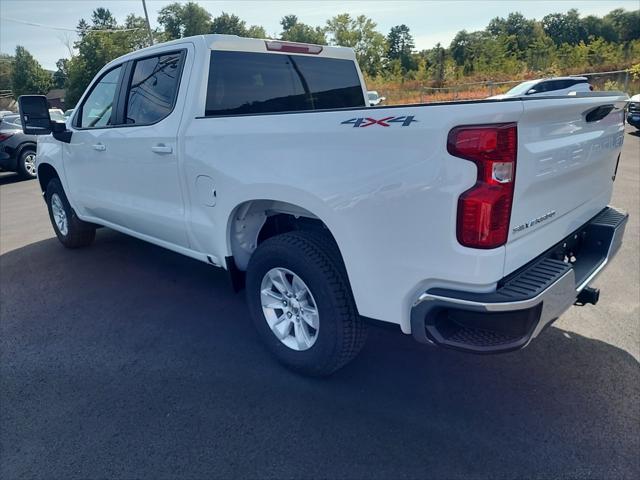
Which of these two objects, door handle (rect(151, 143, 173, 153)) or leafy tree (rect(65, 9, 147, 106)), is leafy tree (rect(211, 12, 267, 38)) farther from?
door handle (rect(151, 143, 173, 153))

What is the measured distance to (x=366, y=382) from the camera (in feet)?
9.36

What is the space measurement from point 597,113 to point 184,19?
8247cm

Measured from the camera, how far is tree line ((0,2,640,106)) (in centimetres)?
3403

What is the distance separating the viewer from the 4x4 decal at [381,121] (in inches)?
78.5

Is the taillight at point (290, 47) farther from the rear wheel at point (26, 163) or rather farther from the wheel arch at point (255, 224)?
the rear wheel at point (26, 163)

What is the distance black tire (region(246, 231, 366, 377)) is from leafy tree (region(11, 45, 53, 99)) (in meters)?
84.3

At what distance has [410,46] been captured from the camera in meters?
83.6

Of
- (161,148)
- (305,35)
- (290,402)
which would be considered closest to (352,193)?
(290,402)

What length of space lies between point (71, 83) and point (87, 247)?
5007 cm

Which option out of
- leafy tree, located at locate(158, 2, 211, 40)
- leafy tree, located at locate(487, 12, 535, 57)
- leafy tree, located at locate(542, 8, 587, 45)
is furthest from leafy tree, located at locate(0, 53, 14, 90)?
leafy tree, located at locate(542, 8, 587, 45)

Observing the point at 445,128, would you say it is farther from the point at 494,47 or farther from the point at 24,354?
the point at 494,47

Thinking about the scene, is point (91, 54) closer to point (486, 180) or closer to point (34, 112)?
point (34, 112)

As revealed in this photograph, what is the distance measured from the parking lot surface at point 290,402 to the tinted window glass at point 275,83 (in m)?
1.64

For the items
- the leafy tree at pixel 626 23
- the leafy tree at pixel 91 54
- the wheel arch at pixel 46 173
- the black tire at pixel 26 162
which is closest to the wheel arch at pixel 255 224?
the wheel arch at pixel 46 173
